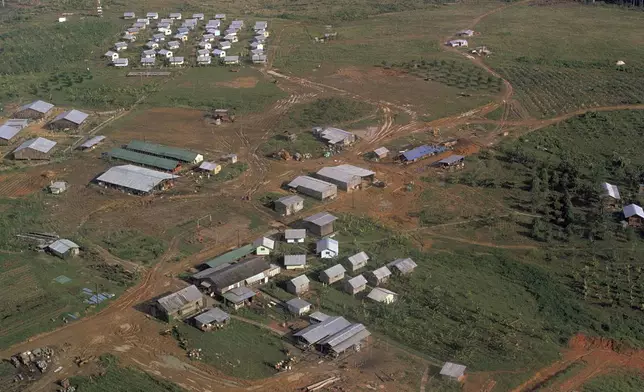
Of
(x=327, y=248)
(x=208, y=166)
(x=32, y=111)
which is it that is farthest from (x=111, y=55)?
(x=327, y=248)

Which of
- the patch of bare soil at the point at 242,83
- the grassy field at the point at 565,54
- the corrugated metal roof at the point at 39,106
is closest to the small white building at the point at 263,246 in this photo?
the corrugated metal roof at the point at 39,106

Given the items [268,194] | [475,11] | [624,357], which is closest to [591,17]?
[475,11]

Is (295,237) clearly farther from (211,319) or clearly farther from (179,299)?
(211,319)

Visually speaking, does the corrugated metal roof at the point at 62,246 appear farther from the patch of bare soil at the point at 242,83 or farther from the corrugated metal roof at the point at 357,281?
the patch of bare soil at the point at 242,83

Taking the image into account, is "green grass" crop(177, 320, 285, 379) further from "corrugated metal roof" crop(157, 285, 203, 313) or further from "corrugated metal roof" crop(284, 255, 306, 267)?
"corrugated metal roof" crop(284, 255, 306, 267)

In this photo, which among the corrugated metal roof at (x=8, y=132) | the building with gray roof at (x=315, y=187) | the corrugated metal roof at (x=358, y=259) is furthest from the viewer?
the corrugated metal roof at (x=8, y=132)

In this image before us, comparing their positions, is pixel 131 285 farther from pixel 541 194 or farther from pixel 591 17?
pixel 591 17
